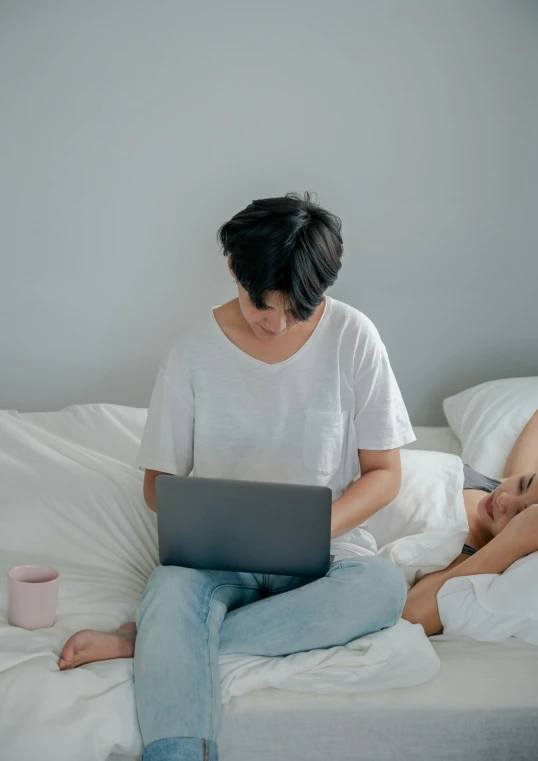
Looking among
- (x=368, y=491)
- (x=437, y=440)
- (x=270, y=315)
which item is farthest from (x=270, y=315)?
(x=437, y=440)

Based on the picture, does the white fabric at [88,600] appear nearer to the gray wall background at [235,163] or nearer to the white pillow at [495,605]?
the white pillow at [495,605]

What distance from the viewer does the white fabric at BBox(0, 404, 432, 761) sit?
1192 mm

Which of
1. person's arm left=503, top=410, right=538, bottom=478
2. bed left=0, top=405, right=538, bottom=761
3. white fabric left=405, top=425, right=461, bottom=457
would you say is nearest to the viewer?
bed left=0, top=405, right=538, bottom=761

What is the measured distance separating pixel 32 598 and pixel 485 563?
802 mm

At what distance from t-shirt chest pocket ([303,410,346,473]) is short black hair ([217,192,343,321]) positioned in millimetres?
254

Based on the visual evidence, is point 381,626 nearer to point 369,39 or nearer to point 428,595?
point 428,595

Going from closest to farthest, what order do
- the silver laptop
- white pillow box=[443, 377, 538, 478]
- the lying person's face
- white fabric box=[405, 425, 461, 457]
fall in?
1. the silver laptop
2. the lying person's face
3. white pillow box=[443, 377, 538, 478]
4. white fabric box=[405, 425, 461, 457]

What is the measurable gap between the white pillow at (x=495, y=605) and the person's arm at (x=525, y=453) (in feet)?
1.62

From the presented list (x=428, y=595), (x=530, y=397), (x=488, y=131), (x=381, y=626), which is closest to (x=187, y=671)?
(x=381, y=626)

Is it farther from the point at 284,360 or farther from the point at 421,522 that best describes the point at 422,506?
the point at 284,360

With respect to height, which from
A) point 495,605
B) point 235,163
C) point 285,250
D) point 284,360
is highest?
point 235,163

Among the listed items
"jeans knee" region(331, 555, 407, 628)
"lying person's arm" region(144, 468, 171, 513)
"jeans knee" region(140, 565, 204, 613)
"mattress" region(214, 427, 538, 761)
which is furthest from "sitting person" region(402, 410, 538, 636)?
"lying person's arm" region(144, 468, 171, 513)

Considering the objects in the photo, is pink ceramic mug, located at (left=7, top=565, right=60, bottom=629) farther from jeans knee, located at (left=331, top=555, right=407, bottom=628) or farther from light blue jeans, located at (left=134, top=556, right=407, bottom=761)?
jeans knee, located at (left=331, top=555, right=407, bottom=628)

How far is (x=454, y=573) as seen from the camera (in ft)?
5.03
